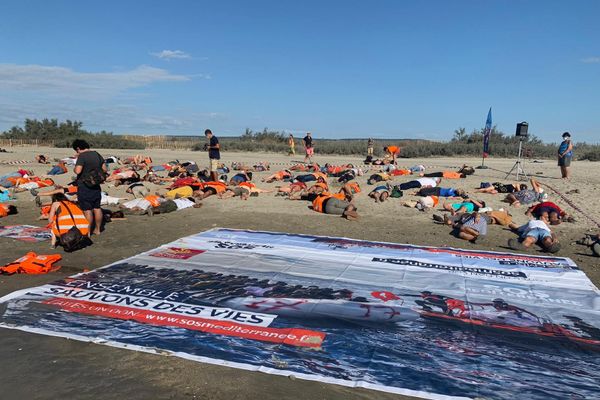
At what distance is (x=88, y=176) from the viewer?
7578 mm

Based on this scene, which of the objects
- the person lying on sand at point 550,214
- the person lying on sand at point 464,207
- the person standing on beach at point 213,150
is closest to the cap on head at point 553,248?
the person lying on sand at point 550,214

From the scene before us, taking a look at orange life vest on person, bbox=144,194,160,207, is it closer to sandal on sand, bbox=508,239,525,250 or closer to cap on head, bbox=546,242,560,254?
sandal on sand, bbox=508,239,525,250

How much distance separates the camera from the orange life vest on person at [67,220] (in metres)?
7.25

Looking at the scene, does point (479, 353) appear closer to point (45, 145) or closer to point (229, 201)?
point (229, 201)

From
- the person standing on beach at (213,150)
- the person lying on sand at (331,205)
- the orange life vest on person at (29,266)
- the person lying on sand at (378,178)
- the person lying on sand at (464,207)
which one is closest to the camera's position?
the orange life vest on person at (29,266)

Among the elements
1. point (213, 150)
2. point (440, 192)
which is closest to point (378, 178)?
point (440, 192)

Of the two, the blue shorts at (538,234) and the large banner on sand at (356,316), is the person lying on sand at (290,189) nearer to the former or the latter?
the large banner on sand at (356,316)

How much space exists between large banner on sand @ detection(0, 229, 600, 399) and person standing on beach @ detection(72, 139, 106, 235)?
6.16ft

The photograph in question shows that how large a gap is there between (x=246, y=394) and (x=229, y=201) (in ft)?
31.1

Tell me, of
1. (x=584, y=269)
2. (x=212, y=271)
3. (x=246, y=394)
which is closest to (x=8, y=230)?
(x=212, y=271)

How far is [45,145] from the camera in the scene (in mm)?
43406

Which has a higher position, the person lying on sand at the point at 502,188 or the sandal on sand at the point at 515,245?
the person lying on sand at the point at 502,188

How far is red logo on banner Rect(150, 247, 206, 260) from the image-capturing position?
661 centimetres

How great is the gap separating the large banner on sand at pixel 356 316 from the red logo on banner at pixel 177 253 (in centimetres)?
6
